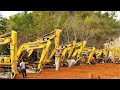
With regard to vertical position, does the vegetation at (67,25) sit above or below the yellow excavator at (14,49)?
above

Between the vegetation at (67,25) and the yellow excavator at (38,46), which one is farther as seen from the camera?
the vegetation at (67,25)

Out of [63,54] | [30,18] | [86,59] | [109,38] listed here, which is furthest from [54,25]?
[109,38]

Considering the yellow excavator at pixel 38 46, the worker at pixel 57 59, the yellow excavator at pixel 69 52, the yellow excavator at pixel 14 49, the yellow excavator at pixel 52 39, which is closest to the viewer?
the yellow excavator at pixel 14 49

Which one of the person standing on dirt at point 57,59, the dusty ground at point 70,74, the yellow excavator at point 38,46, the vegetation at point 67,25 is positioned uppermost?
the vegetation at point 67,25

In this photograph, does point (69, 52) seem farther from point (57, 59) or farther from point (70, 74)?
point (70, 74)

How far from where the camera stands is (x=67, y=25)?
2777cm

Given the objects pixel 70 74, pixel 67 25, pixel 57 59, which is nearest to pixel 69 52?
pixel 57 59

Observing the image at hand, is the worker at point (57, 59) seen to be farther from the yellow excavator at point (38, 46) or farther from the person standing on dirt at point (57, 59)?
the yellow excavator at point (38, 46)

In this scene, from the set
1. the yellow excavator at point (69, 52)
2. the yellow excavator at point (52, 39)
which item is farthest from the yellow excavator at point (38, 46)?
the yellow excavator at point (69, 52)

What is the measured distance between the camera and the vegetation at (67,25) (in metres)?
23.7
